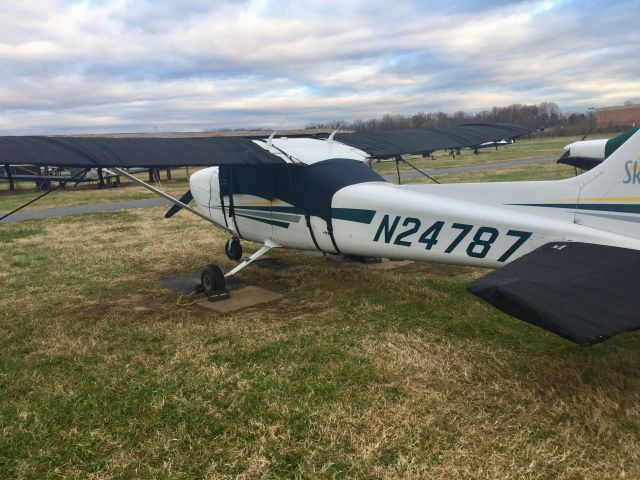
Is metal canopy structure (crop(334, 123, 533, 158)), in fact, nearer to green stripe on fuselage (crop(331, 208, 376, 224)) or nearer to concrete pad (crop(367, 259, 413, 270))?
concrete pad (crop(367, 259, 413, 270))

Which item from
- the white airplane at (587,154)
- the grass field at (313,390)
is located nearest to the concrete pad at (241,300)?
the grass field at (313,390)

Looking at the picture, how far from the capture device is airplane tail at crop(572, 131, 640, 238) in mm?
4262

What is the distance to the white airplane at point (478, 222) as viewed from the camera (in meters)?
3.25

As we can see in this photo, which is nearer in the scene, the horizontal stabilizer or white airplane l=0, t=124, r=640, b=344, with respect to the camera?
the horizontal stabilizer

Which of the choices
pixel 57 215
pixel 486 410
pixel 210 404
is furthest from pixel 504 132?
pixel 57 215

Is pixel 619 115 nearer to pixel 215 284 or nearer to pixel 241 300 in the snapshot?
pixel 241 300

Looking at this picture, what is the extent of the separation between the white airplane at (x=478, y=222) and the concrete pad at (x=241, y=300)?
0.95 ft

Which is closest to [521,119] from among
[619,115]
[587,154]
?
[619,115]

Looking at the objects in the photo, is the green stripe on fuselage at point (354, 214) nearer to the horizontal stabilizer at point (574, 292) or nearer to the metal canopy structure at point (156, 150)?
the metal canopy structure at point (156, 150)

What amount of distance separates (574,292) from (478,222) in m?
1.79

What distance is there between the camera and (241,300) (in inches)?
272

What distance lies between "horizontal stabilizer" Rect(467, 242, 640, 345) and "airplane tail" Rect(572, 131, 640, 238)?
0.47 metres

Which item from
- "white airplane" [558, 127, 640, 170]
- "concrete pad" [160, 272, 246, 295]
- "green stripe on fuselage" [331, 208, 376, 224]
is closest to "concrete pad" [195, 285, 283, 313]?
"concrete pad" [160, 272, 246, 295]

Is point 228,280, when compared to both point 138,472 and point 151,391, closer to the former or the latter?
point 151,391
